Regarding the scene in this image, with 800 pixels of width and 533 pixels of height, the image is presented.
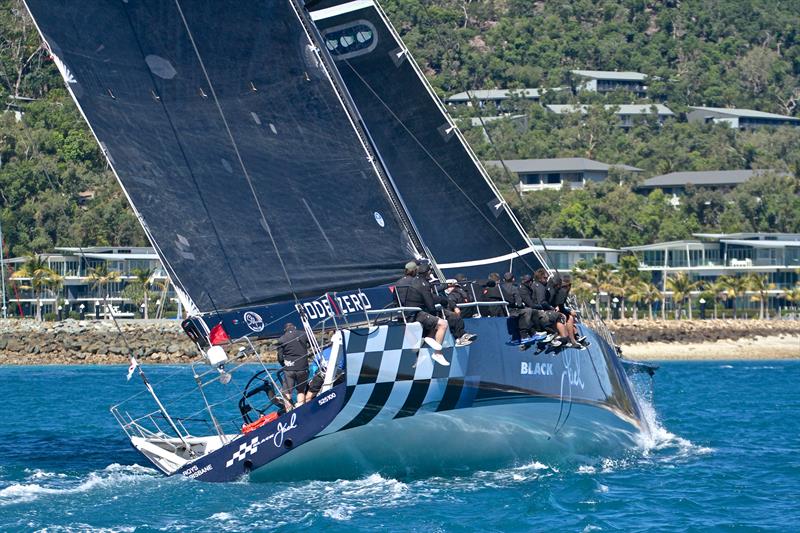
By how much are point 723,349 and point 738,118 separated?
85.1 m

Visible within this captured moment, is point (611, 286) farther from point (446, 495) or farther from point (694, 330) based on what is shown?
point (446, 495)

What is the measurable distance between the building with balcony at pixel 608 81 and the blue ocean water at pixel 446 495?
5721 inches

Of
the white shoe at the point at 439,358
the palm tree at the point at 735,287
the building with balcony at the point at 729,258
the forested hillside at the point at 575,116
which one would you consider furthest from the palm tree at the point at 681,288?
the white shoe at the point at 439,358

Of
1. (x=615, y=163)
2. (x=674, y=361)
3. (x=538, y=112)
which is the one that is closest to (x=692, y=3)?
(x=538, y=112)

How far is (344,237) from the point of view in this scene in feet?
58.0

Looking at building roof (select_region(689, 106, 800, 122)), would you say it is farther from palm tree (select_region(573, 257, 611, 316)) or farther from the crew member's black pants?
the crew member's black pants

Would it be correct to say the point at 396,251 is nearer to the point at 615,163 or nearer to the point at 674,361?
the point at 674,361

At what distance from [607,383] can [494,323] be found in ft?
10.2

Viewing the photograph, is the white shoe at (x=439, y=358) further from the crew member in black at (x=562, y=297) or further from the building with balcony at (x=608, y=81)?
the building with balcony at (x=608, y=81)

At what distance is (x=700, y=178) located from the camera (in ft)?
377

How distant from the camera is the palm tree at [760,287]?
8350cm

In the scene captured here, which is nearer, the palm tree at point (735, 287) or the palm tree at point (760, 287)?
the palm tree at point (760, 287)

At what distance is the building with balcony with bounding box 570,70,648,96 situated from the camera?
542 feet

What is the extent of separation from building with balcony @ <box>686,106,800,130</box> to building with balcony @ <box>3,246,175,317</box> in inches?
3280
